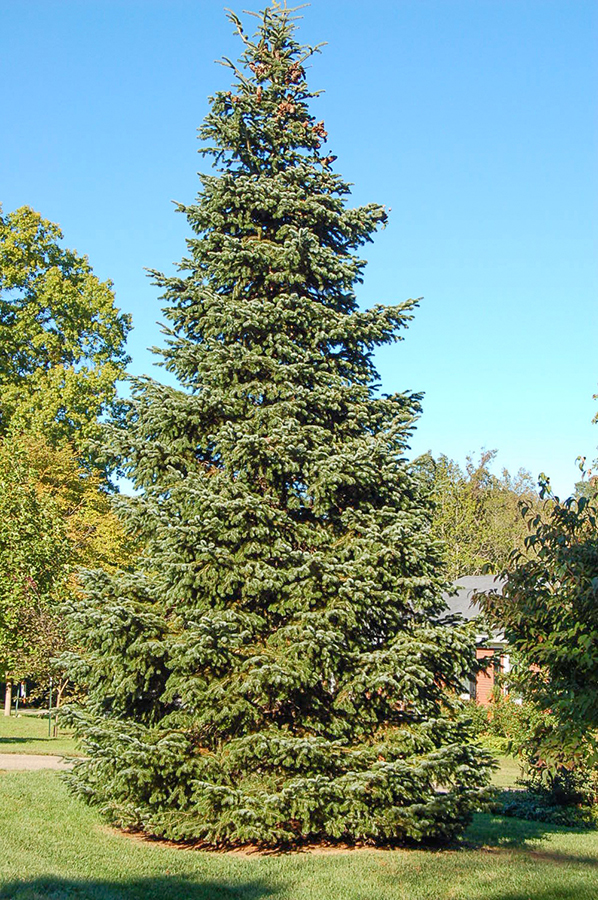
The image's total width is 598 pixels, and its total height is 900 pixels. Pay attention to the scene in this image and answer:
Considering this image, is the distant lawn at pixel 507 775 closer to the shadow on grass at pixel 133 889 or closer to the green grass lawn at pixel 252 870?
the green grass lawn at pixel 252 870

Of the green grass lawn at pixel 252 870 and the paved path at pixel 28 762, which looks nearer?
the green grass lawn at pixel 252 870

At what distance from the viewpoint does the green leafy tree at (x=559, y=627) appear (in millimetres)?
5691

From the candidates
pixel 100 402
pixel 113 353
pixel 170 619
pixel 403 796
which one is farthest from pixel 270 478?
pixel 113 353

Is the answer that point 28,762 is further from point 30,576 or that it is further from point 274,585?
point 274,585

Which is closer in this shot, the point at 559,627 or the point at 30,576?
the point at 559,627

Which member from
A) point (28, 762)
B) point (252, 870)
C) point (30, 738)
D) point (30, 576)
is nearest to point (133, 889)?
point (252, 870)

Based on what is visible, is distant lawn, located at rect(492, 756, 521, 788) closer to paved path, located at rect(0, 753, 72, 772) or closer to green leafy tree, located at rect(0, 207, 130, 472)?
paved path, located at rect(0, 753, 72, 772)

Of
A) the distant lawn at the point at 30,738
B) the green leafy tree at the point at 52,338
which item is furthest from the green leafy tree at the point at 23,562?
the green leafy tree at the point at 52,338

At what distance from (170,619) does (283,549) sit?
1775 millimetres

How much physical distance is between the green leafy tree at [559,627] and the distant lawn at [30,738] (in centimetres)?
1020

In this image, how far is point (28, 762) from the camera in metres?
15.3

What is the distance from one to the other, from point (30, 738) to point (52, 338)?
14.1 metres

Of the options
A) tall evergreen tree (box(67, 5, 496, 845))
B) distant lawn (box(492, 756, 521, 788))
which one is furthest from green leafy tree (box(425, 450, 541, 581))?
tall evergreen tree (box(67, 5, 496, 845))

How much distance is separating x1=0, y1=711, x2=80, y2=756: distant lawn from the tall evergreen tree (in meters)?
6.49
